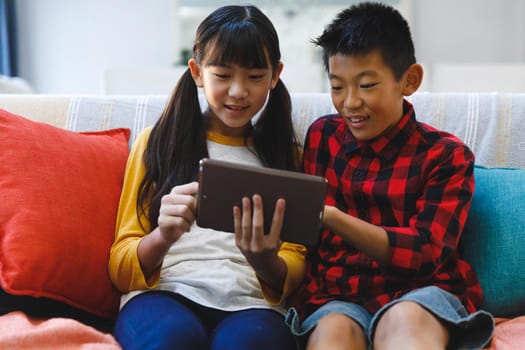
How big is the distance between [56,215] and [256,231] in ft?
1.31

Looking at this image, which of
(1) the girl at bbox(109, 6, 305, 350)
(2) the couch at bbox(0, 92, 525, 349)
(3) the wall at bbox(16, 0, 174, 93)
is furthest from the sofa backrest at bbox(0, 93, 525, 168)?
(3) the wall at bbox(16, 0, 174, 93)

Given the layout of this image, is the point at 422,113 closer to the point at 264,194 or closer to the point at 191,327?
the point at 264,194

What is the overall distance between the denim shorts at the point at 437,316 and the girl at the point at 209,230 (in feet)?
0.16

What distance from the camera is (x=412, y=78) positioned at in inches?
51.3

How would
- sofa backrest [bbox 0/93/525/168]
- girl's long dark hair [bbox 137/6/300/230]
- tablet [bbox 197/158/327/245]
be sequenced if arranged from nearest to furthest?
tablet [bbox 197/158/327/245], girl's long dark hair [bbox 137/6/300/230], sofa backrest [bbox 0/93/525/168]

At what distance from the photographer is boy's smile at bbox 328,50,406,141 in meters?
1.23

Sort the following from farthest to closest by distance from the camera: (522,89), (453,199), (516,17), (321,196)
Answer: (516,17) → (522,89) → (453,199) → (321,196)

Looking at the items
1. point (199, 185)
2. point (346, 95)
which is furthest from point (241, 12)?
point (199, 185)

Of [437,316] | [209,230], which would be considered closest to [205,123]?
[209,230]

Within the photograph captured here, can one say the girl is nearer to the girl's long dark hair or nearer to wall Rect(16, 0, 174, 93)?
the girl's long dark hair

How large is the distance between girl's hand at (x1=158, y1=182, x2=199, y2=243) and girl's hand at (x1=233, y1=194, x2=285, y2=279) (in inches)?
3.6

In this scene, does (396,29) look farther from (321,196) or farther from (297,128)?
(321,196)

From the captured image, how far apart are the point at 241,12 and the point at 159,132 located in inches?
11.4

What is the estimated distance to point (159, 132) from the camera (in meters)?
1.38
